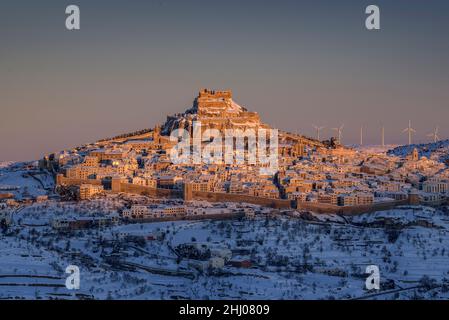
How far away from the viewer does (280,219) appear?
30.8 meters

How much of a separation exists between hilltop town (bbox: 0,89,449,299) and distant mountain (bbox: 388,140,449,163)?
1.17 metres

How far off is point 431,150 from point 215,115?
11.1 m

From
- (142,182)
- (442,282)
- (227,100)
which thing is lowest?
(442,282)

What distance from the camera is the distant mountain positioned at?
4631 centimetres

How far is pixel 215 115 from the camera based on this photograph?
47094 millimetres

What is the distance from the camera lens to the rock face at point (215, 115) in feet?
151

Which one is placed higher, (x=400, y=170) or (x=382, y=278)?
(x=400, y=170)

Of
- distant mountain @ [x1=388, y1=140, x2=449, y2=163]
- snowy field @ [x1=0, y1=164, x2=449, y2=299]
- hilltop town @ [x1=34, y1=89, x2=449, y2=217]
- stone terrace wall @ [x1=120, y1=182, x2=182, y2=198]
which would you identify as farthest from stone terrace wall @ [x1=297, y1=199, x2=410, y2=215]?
distant mountain @ [x1=388, y1=140, x2=449, y2=163]

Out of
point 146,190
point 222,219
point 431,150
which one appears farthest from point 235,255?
point 431,150

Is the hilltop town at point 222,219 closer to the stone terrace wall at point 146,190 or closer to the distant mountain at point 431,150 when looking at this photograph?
the stone terrace wall at point 146,190

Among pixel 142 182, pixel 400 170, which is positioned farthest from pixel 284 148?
pixel 142 182

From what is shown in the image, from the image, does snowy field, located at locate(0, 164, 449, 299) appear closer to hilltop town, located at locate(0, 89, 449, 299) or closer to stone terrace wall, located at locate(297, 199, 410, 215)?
hilltop town, located at locate(0, 89, 449, 299)
